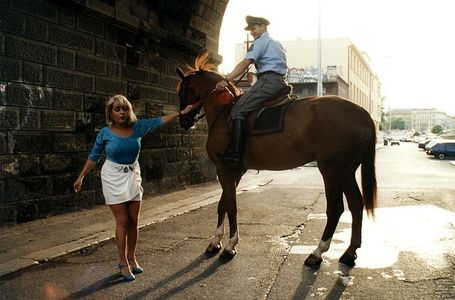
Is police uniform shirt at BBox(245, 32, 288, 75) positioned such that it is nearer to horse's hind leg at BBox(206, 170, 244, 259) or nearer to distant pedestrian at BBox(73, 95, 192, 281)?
horse's hind leg at BBox(206, 170, 244, 259)

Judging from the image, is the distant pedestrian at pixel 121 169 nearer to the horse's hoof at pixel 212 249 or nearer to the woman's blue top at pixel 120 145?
the woman's blue top at pixel 120 145

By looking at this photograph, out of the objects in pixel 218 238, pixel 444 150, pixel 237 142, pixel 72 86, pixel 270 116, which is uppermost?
pixel 72 86

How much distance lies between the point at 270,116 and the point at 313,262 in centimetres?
176

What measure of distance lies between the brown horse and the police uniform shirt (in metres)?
0.56

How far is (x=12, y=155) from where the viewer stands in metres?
6.61

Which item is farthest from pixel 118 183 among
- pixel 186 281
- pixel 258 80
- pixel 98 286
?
pixel 258 80

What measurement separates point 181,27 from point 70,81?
453 centimetres

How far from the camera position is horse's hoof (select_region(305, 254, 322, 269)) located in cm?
483

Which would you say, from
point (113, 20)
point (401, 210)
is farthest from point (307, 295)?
point (113, 20)

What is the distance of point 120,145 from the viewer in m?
4.40

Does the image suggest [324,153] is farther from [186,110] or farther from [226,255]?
[186,110]

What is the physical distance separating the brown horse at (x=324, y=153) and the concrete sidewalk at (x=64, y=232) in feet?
6.26

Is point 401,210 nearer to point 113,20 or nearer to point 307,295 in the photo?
point 307,295

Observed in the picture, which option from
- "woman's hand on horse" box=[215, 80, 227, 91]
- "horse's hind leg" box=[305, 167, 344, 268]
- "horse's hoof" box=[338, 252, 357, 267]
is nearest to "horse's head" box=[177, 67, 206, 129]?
"woman's hand on horse" box=[215, 80, 227, 91]
